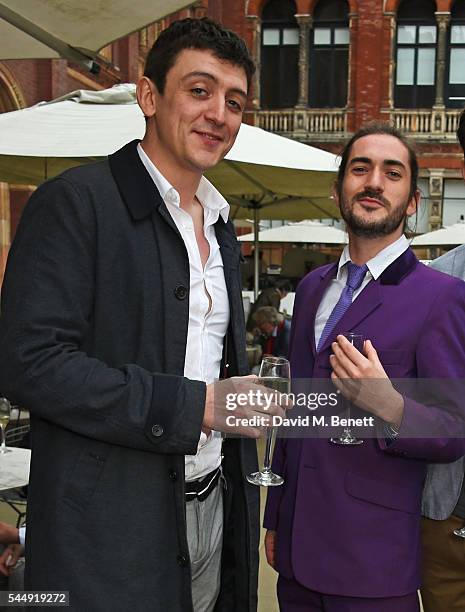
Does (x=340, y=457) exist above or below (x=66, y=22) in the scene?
below

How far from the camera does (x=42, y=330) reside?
117 cm

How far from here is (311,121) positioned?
68.7 ft

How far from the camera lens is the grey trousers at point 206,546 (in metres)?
1.52

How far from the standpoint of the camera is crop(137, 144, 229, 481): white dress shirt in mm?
1430

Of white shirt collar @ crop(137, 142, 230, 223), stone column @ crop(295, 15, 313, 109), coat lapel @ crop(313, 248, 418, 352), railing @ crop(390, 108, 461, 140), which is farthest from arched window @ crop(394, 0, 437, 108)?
white shirt collar @ crop(137, 142, 230, 223)

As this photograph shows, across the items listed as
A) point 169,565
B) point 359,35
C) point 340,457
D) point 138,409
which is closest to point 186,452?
point 138,409

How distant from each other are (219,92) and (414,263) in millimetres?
726

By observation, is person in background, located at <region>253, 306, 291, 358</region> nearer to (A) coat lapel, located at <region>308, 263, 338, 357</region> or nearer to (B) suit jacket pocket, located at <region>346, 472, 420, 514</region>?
(A) coat lapel, located at <region>308, 263, 338, 357</region>

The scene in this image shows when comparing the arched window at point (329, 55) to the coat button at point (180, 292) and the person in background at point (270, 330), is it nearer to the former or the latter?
the person in background at point (270, 330)

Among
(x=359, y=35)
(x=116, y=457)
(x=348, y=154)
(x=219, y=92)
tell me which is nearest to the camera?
(x=116, y=457)

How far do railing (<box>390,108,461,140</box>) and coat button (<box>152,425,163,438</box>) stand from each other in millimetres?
20693

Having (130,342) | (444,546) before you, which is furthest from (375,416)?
(130,342)

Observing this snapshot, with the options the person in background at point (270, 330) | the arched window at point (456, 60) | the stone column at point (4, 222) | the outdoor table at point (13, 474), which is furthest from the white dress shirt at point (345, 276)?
the arched window at point (456, 60)

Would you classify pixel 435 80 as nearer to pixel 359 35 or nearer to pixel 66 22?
pixel 359 35
